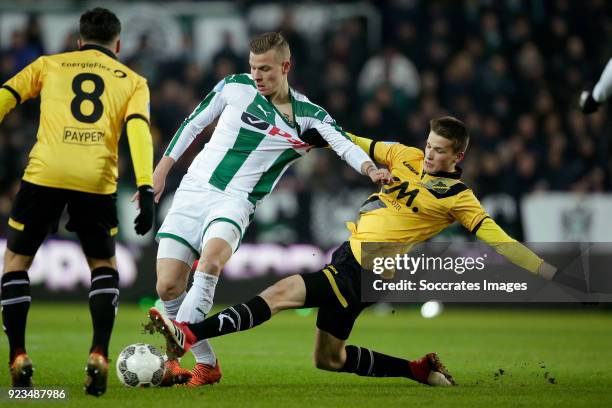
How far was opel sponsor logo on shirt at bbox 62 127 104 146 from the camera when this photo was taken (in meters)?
6.07

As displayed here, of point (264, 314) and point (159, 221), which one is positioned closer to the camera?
point (264, 314)

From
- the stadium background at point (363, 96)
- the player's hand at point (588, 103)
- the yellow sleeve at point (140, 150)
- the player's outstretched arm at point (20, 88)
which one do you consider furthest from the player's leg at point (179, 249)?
the stadium background at point (363, 96)

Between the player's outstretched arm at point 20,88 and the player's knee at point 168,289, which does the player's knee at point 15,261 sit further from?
the player's knee at point 168,289

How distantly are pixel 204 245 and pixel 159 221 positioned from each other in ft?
23.7

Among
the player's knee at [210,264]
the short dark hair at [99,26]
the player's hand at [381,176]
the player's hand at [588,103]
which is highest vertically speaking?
the short dark hair at [99,26]

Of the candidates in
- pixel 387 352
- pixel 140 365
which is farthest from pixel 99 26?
pixel 387 352

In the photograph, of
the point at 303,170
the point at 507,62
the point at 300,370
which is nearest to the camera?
the point at 300,370

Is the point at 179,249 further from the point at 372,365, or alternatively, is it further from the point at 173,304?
the point at 372,365

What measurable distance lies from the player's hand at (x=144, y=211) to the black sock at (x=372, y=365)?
5.43 ft

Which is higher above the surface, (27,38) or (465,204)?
(27,38)

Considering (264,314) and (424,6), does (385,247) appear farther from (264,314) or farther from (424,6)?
(424,6)

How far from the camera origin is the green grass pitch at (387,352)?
20.2ft

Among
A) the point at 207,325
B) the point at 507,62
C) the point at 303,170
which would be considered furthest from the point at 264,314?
the point at 507,62

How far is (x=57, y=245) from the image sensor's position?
1360 centimetres
